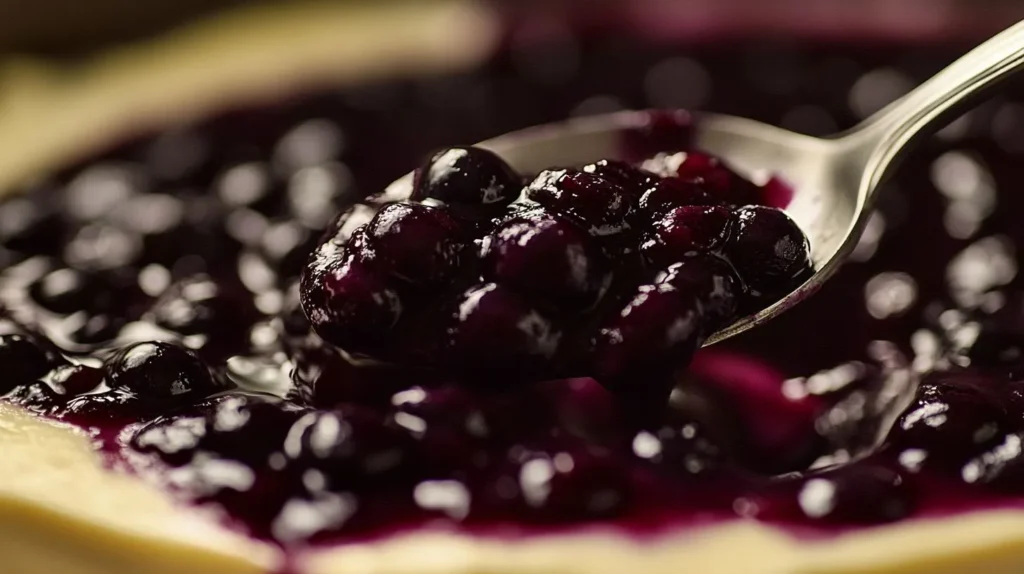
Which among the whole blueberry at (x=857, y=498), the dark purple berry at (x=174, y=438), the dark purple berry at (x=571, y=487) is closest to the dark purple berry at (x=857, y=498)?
the whole blueberry at (x=857, y=498)

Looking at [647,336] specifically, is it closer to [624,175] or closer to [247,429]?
[624,175]

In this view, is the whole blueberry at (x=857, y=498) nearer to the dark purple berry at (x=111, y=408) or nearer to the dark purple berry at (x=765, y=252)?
the dark purple berry at (x=765, y=252)

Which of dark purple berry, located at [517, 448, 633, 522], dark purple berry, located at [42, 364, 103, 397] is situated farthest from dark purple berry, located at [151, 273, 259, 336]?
dark purple berry, located at [517, 448, 633, 522]

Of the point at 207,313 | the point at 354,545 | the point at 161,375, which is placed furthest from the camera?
the point at 207,313

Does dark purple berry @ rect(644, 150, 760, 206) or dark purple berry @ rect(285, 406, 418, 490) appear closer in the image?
dark purple berry @ rect(285, 406, 418, 490)

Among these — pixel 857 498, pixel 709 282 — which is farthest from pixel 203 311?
pixel 857 498

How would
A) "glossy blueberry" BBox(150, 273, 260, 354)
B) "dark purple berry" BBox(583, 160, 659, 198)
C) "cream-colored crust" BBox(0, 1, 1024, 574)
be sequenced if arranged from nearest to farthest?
1. "cream-colored crust" BBox(0, 1, 1024, 574)
2. "dark purple berry" BBox(583, 160, 659, 198)
3. "glossy blueberry" BBox(150, 273, 260, 354)

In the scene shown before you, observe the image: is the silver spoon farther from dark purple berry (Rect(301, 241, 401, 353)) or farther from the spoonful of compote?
dark purple berry (Rect(301, 241, 401, 353))
